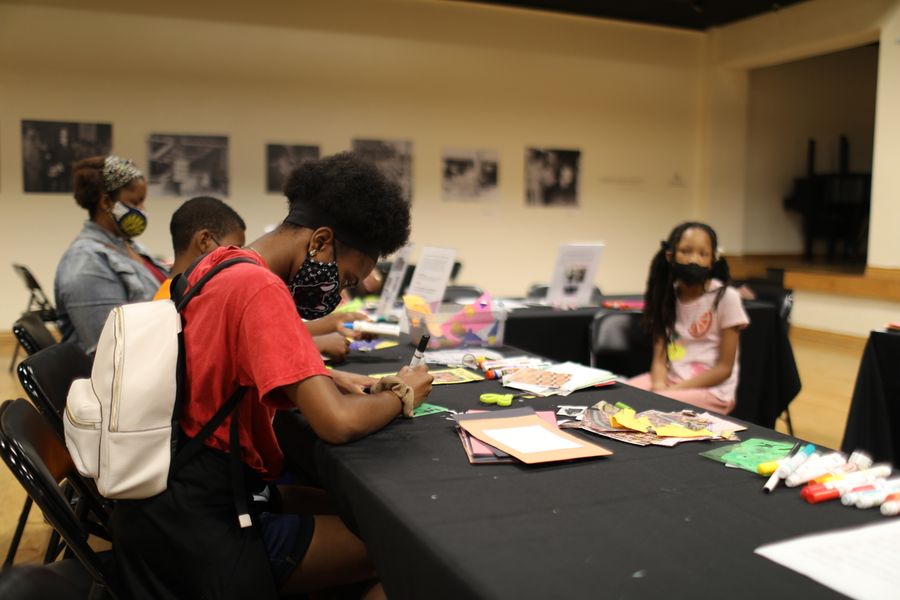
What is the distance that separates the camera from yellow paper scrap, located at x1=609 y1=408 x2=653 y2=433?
4.88 ft

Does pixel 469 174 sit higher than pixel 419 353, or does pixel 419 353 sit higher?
pixel 469 174

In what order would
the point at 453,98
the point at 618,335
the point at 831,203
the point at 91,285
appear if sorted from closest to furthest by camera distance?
the point at 91,285 → the point at 618,335 → the point at 453,98 → the point at 831,203

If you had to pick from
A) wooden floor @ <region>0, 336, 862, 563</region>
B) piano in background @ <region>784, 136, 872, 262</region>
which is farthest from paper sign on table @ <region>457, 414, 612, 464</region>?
piano in background @ <region>784, 136, 872, 262</region>

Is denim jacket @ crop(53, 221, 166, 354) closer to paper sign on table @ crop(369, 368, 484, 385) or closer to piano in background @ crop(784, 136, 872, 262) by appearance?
paper sign on table @ crop(369, 368, 484, 385)

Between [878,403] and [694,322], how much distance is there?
754 mm

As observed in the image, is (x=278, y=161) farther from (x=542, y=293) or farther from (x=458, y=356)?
(x=458, y=356)

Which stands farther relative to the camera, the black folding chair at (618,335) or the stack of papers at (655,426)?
the black folding chair at (618,335)

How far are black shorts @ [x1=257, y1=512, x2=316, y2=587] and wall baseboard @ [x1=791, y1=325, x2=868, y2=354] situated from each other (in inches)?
256

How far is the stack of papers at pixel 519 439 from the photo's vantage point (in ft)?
4.37

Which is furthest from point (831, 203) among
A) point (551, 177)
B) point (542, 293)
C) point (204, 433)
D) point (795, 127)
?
point (204, 433)

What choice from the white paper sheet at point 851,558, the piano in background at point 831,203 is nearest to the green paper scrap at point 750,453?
the white paper sheet at point 851,558

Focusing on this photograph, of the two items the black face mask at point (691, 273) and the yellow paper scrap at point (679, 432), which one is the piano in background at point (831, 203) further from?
the yellow paper scrap at point (679, 432)

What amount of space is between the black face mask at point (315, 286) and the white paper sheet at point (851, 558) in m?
1.01

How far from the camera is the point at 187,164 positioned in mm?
6672
